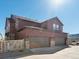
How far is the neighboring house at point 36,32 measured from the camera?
21.8 m

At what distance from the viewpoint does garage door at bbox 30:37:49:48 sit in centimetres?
2151

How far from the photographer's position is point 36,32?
22500 millimetres

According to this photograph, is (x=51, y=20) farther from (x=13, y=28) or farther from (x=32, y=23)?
(x=13, y=28)

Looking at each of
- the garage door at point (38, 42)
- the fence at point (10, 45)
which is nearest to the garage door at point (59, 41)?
the garage door at point (38, 42)

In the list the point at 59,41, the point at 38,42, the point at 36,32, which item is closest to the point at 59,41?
the point at 59,41

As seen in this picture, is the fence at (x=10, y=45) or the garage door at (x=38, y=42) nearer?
the fence at (x=10, y=45)

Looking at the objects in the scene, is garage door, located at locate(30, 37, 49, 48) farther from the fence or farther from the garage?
the garage

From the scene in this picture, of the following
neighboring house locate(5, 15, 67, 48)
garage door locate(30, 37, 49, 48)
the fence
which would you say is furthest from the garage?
the fence

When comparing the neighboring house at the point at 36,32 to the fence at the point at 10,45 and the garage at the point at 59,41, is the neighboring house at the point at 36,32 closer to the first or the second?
the garage at the point at 59,41

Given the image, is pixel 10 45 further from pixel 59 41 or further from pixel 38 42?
pixel 59 41

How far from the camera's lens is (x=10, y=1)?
18172 mm

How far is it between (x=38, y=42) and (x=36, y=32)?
208 cm

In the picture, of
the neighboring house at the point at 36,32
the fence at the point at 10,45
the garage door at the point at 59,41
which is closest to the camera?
the fence at the point at 10,45

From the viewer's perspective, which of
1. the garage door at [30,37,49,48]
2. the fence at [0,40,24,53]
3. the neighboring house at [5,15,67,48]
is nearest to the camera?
the fence at [0,40,24,53]
